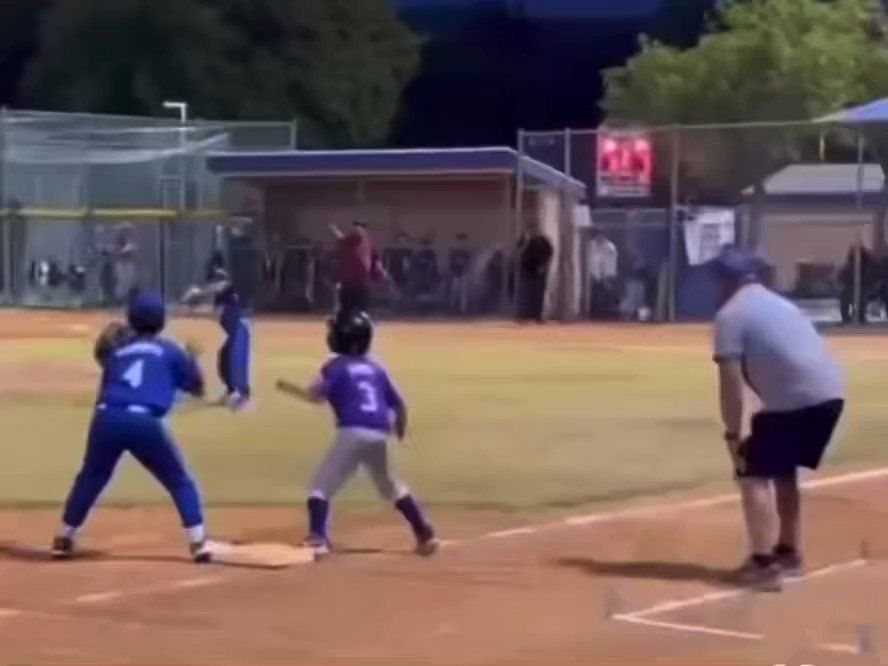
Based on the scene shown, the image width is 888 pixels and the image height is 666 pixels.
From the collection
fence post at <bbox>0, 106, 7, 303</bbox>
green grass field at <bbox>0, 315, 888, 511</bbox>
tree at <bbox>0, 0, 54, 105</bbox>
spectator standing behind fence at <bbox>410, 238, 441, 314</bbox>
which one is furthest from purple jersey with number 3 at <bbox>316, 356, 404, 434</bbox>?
tree at <bbox>0, 0, 54, 105</bbox>

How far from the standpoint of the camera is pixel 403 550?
13.0 m

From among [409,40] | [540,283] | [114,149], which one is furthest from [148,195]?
[409,40]

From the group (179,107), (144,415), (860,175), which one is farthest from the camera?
(179,107)

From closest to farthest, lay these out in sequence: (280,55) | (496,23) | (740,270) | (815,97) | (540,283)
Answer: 1. (740,270)
2. (540,283)
3. (815,97)
4. (280,55)
5. (496,23)

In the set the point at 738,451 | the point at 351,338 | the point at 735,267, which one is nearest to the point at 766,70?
the point at 351,338

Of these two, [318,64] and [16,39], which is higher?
[16,39]

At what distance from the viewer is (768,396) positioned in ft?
38.3

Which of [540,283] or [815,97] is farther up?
[815,97]

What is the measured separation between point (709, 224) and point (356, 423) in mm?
28609

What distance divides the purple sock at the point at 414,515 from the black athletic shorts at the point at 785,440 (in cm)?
189

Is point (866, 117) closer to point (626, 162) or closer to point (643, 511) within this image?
point (626, 162)

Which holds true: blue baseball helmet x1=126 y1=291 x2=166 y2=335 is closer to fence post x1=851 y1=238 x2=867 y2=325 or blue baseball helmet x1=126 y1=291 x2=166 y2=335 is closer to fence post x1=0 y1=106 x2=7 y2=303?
fence post x1=851 y1=238 x2=867 y2=325

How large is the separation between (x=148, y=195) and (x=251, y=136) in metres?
3.04

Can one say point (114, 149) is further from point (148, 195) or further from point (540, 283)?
point (540, 283)
